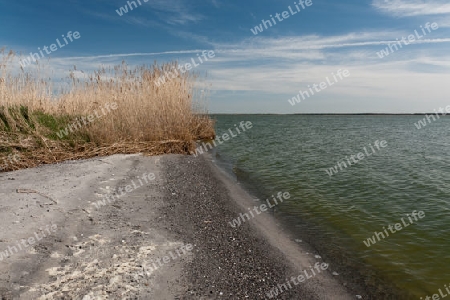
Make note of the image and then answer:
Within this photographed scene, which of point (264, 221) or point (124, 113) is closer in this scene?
point (264, 221)

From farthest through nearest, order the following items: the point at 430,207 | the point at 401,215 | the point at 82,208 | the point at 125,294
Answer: the point at 430,207 → the point at 401,215 → the point at 82,208 → the point at 125,294

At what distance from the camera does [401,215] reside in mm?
6496

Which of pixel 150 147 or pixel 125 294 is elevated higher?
pixel 150 147

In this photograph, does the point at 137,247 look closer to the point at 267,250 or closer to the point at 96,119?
the point at 267,250

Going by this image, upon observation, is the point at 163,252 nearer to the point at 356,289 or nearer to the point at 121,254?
the point at 121,254

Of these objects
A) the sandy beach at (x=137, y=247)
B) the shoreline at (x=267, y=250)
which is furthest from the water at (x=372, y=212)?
the sandy beach at (x=137, y=247)

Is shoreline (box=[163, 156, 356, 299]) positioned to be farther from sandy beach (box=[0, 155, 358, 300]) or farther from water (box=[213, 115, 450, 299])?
water (box=[213, 115, 450, 299])

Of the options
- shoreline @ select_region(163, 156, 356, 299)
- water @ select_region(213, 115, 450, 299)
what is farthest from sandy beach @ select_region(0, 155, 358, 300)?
water @ select_region(213, 115, 450, 299)

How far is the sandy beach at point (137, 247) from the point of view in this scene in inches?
127

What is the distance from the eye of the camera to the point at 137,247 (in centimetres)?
405

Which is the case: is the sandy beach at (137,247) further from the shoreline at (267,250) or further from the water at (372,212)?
the water at (372,212)

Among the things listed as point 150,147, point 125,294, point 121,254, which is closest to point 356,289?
point 125,294

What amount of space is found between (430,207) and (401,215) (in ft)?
3.77

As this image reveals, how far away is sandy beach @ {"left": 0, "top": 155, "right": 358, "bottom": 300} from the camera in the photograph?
3236mm
